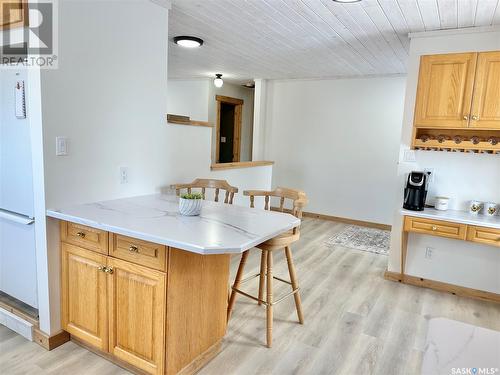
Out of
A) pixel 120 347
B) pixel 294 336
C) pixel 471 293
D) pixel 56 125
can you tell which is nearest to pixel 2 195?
pixel 56 125

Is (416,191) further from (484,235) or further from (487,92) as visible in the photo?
(487,92)

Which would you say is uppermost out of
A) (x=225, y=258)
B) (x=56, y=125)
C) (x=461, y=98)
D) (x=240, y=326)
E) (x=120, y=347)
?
(x=461, y=98)

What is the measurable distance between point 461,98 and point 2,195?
11.5ft

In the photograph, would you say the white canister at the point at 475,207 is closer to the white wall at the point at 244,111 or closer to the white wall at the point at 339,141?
Result: the white wall at the point at 339,141

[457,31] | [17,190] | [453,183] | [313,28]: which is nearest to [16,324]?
[17,190]

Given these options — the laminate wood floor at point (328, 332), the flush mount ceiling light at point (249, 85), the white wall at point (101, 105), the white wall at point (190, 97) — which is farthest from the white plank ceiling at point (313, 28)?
the laminate wood floor at point (328, 332)

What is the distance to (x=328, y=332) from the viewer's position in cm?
248

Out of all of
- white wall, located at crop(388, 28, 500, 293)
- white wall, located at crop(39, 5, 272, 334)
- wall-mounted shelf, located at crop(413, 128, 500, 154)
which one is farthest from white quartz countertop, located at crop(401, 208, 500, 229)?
white wall, located at crop(39, 5, 272, 334)

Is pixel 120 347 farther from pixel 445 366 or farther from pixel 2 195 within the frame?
pixel 445 366

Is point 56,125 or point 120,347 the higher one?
point 56,125

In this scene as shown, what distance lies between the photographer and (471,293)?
319 cm

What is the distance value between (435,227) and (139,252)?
244cm

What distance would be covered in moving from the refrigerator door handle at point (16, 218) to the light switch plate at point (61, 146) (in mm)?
445

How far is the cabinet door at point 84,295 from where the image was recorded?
196 centimetres
